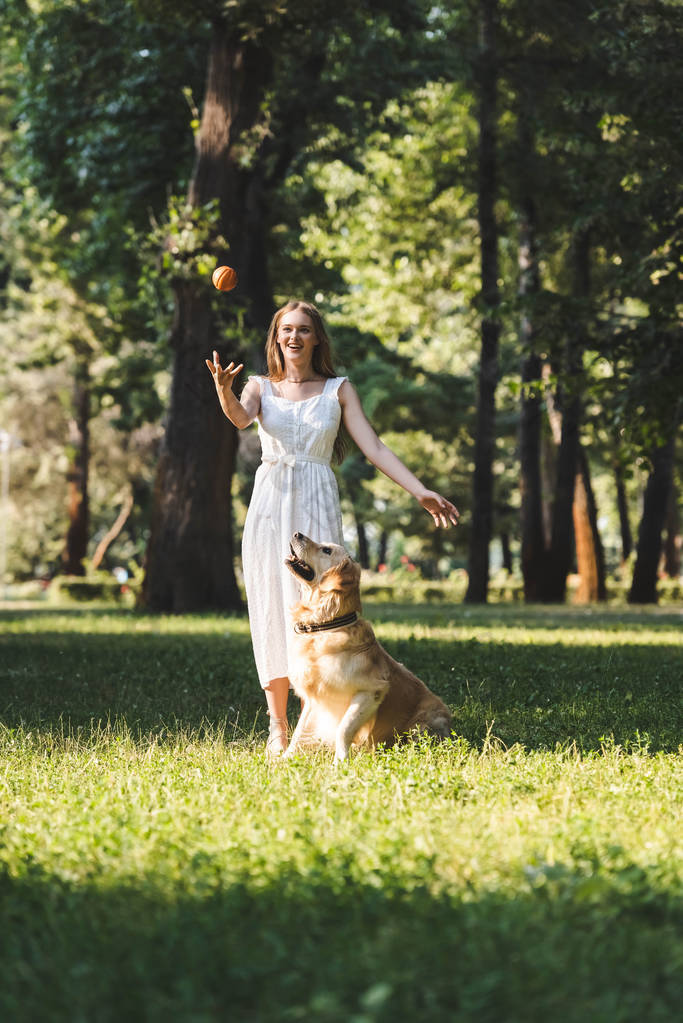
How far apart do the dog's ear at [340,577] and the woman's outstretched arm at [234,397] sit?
3.10 feet

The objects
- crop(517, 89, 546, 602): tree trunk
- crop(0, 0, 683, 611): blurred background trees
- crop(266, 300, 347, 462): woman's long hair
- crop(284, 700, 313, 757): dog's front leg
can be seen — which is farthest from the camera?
crop(517, 89, 546, 602): tree trunk

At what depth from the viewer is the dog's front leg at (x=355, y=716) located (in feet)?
18.3

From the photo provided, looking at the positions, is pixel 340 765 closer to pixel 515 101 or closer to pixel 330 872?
pixel 330 872

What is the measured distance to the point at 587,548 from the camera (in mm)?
28391

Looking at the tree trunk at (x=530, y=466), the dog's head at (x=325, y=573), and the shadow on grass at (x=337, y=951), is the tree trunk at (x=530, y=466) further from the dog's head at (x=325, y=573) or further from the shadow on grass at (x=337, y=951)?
the shadow on grass at (x=337, y=951)

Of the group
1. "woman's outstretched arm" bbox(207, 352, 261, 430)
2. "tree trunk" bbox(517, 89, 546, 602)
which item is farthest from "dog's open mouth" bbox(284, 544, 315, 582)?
"tree trunk" bbox(517, 89, 546, 602)

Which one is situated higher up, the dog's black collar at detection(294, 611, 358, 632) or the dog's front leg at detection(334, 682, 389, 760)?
the dog's black collar at detection(294, 611, 358, 632)

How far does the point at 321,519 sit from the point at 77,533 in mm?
30586

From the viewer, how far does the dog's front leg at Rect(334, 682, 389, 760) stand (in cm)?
558

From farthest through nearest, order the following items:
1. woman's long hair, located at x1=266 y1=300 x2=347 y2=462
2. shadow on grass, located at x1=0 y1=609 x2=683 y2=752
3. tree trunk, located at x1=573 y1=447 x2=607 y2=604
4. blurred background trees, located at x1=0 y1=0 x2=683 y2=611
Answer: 1. tree trunk, located at x1=573 y1=447 x2=607 y2=604
2. blurred background trees, located at x1=0 y1=0 x2=683 y2=611
3. shadow on grass, located at x1=0 y1=609 x2=683 y2=752
4. woman's long hair, located at x1=266 y1=300 x2=347 y2=462

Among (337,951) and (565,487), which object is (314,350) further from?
(565,487)

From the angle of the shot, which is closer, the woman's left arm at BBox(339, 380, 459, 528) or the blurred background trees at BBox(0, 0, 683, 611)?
the woman's left arm at BBox(339, 380, 459, 528)

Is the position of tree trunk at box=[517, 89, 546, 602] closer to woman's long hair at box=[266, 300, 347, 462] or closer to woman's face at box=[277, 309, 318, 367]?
woman's long hair at box=[266, 300, 347, 462]

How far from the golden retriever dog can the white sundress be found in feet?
1.94
